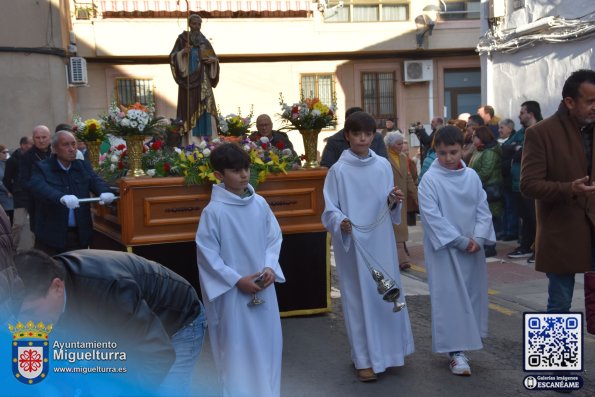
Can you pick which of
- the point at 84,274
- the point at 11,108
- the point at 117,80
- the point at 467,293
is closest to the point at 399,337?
the point at 467,293

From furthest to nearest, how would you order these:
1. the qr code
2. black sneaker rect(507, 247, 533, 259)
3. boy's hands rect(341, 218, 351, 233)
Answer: black sneaker rect(507, 247, 533, 259)
boy's hands rect(341, 218, 351, 233)
the qr code

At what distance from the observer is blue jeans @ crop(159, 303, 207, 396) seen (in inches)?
157

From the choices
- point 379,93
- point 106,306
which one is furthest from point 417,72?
point 106,306

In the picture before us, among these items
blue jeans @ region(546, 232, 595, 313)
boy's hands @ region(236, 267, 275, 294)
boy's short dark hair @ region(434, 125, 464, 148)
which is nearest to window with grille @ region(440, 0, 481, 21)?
boy's short dark hair @ region(434, 125, 464, 148)

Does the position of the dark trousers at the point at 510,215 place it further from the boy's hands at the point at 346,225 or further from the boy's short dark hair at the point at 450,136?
the boy's hands at the point at 346,225

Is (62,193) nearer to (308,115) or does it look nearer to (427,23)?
(308,115)

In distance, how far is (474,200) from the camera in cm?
626

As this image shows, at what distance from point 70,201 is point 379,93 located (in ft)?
60.6

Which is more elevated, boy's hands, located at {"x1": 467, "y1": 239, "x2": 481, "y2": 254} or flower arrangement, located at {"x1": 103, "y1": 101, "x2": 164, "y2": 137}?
flower arrangement, located at {"x1": 103, "y1": 101, "x2": 164, "y2": 137}

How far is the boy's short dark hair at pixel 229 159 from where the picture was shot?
17.3ft

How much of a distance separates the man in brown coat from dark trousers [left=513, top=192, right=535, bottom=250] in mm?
5583

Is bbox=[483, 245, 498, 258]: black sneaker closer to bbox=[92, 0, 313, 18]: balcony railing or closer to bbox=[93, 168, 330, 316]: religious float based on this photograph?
bbox=[93, 168, 330, 316]: religious float

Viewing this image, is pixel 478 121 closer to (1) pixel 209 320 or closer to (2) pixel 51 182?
(2) pixel 51 182

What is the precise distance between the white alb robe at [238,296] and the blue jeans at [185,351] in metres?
0.89
